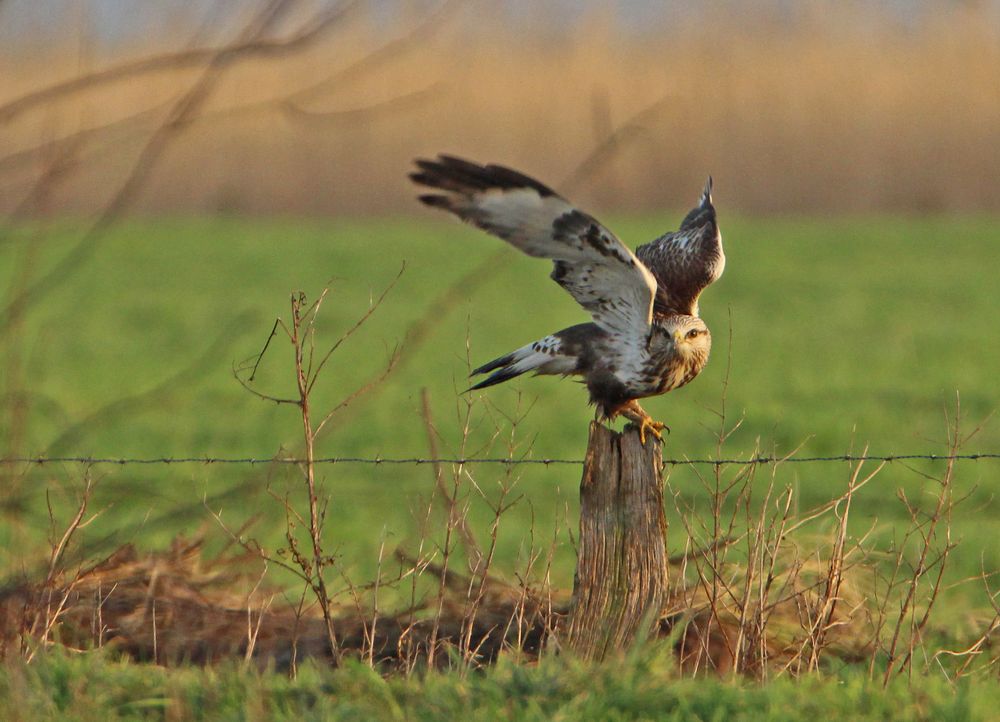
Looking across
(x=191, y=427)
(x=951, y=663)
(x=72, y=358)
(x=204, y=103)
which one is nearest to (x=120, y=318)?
(x=72, y=358)

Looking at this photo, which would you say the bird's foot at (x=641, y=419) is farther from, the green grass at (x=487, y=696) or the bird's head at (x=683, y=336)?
the green grass at (x=487, y=696)

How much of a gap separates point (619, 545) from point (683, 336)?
1017mm

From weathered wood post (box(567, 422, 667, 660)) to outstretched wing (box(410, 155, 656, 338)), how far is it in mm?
561

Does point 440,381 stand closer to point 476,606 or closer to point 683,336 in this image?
point 683,336

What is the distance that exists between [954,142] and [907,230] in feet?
21.4

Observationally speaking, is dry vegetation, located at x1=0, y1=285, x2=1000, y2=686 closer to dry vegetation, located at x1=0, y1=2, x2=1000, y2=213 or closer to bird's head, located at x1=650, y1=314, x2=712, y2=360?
bird's head, located at x1=650, y1=314, x2=712, y2=360

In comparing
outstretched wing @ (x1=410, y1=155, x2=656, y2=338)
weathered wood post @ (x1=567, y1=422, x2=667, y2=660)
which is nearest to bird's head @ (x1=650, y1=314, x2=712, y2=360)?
outstretched wing @ (x1=410, y1=155, x2=656, y2=338)

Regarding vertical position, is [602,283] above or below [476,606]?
above

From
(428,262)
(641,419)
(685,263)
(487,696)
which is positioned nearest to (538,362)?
(641,419)

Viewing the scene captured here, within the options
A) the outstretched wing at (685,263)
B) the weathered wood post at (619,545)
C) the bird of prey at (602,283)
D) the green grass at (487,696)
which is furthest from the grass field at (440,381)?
the outstretched wing at (685,263)

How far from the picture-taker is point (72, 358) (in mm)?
18328

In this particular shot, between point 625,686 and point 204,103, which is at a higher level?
point 204,103

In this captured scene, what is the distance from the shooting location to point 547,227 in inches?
170

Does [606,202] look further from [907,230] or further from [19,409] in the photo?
[19,409]
